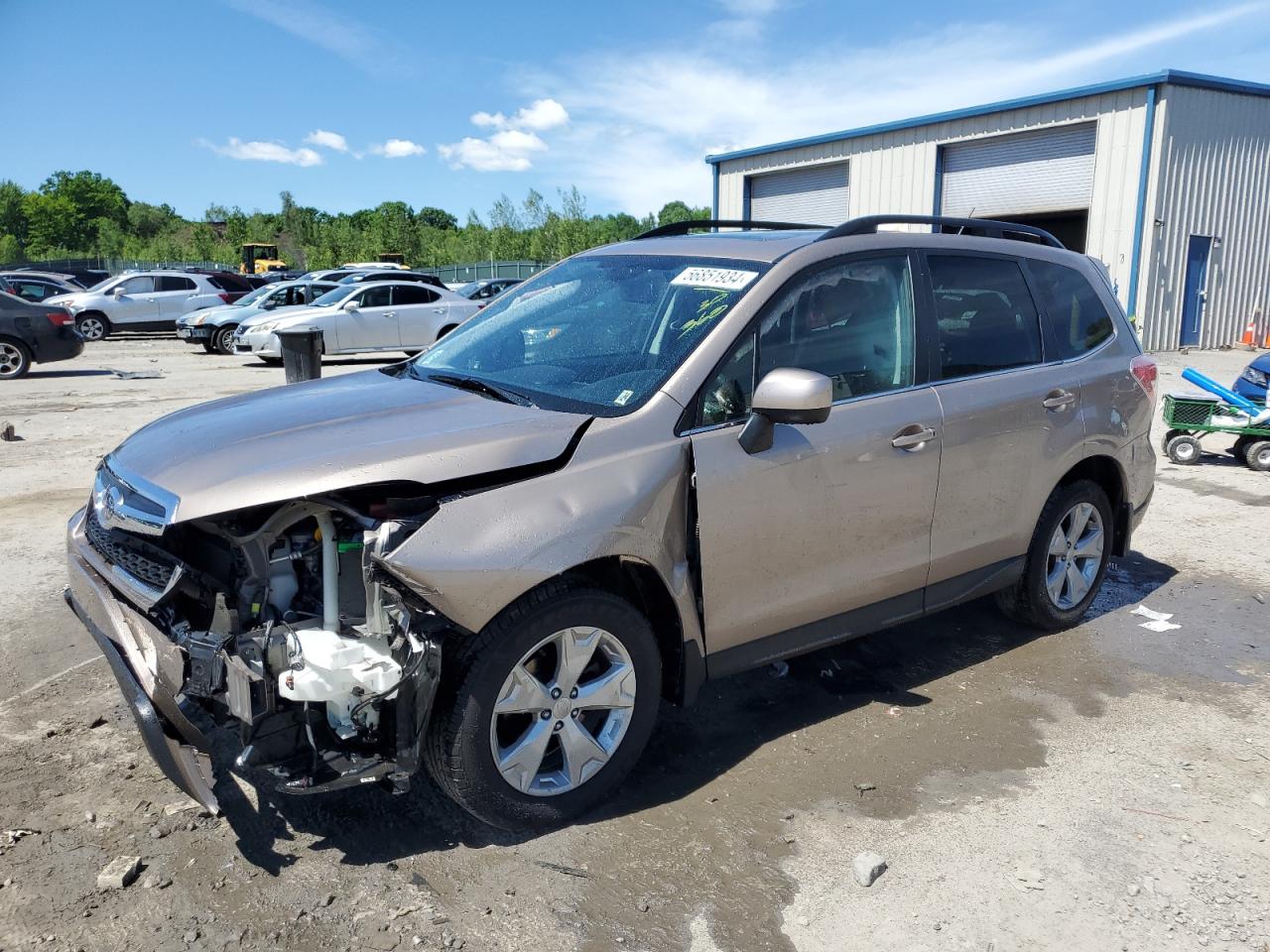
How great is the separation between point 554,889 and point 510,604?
85 centimetres

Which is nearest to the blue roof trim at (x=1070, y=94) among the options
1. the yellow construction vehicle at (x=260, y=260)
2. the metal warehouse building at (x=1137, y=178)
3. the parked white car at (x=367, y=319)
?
the metal warehouse building at (x=1137, y=178)

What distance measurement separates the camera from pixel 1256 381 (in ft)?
28.9

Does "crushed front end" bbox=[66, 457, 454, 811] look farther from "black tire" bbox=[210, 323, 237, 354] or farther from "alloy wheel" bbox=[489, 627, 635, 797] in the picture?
"black tire" bbox=[210, 323, 237, 354]

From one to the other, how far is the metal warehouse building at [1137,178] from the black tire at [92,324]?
19222 millimetres

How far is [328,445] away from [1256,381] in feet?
28.9

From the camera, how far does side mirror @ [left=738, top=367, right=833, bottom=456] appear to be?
10.4ft

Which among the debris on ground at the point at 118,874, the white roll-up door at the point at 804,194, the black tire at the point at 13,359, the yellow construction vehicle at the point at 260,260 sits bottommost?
the debris on ground at the point at 118,874

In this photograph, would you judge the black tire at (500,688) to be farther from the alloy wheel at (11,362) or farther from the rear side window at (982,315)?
the alloy wheel at (11,362)

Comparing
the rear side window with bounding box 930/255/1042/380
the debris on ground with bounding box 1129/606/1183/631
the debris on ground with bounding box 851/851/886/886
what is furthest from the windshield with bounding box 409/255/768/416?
the debris on ground with bounding box 1129/606/1183/631

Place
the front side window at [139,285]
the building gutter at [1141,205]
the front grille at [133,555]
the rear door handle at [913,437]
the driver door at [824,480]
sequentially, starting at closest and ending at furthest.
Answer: the front grille at [133,555] < the driver door at [824,480] < the rear door handle at [913,437] < the building gutter at [1141,205] < the front side window at [139,285]

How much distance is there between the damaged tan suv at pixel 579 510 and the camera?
9.12 ft

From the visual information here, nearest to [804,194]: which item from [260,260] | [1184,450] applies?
[1184,450]

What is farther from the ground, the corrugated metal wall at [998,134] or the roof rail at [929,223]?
the corrugated metal wall at [998,134]

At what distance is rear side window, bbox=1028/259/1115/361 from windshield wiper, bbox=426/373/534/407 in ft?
8.74
